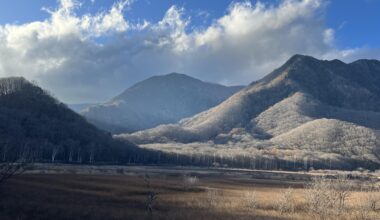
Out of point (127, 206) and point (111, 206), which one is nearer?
point (111, 206)

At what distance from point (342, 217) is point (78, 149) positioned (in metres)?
152

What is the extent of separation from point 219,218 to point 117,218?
11.9 m

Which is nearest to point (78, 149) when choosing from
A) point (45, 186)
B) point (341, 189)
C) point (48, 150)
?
point (48, 150)

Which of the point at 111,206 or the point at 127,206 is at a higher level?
the point at 111,206

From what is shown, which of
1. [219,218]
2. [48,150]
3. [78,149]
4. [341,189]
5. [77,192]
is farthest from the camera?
[78,149]

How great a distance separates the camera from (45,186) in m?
63.6

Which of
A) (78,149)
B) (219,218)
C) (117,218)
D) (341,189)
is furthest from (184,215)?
(78,149)

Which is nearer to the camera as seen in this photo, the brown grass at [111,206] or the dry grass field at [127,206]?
the brown grass at [111,206]

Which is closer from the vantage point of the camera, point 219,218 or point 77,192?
point 219,218

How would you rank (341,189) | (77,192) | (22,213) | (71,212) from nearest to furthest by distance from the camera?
(22,213) → (71,212) → (77,192) → (341,189)

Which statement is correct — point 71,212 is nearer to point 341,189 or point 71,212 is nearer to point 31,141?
point 341,189

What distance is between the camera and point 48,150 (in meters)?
173

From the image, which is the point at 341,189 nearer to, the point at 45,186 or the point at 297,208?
the point at 297,208

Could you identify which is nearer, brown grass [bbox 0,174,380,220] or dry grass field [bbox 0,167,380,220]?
brown grass [bbox 0,174,380,220]
